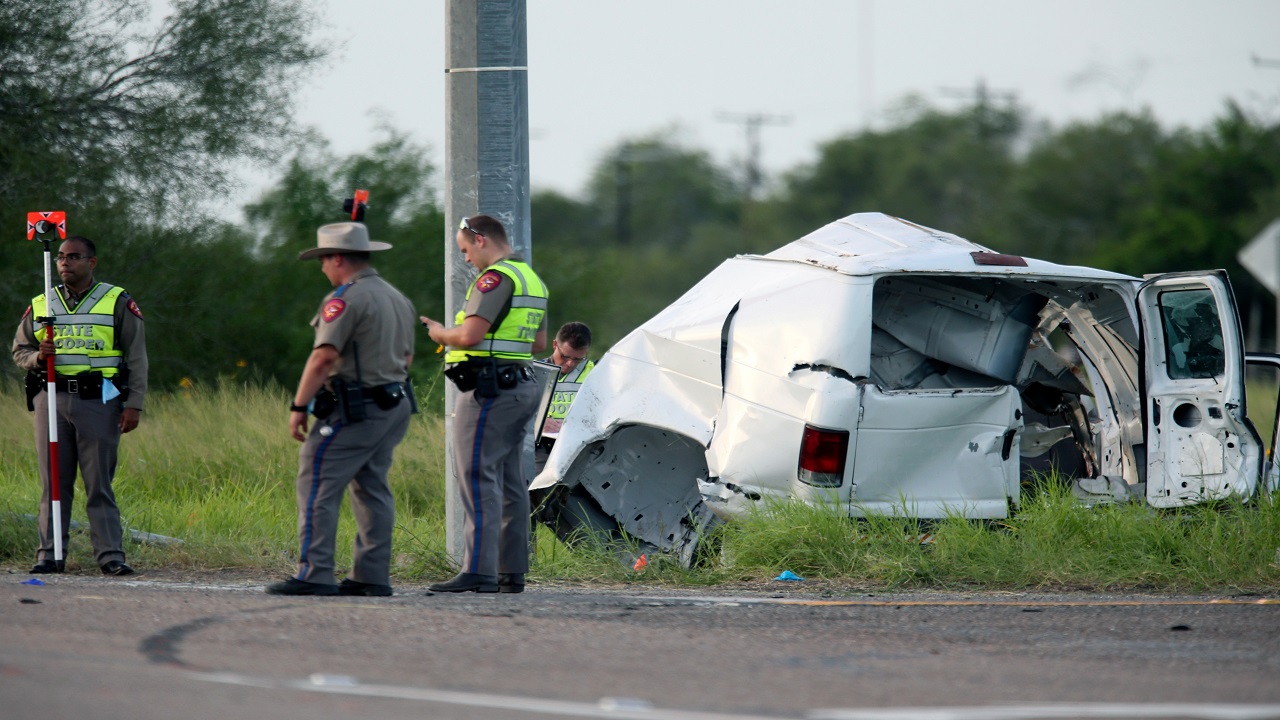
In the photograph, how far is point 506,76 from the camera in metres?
7.86

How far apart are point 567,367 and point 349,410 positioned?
121 inches

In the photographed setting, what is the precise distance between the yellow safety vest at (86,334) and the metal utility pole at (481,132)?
180 centimetres

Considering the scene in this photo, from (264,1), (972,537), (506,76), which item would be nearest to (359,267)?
(506,76)

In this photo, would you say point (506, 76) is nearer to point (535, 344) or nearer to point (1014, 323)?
point (535, 344)

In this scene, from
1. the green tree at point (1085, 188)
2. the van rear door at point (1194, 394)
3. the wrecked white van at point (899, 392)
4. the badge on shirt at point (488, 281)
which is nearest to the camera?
the badge on shirt at point (488, 281)

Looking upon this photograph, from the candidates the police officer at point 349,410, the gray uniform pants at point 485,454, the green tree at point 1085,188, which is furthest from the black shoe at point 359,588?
the green tree at point 1085,188

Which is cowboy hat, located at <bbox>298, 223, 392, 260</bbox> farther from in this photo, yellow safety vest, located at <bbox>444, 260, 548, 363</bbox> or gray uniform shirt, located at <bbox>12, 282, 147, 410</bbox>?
gray uniform shirt, located at <bbox>12, 282, 147, 410</bbox>

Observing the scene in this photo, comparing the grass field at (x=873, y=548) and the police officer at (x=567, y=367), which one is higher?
the police officer at (x=567, y=367)

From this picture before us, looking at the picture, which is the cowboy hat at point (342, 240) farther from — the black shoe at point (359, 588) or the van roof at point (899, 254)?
the van roof at point (899, 254)

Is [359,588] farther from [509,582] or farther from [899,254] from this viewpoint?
[899,254]

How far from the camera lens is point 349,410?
6297 mm

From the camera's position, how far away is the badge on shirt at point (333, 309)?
20.5 ft

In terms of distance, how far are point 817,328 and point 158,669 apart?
3625 mm

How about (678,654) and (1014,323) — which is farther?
(1014,323)
